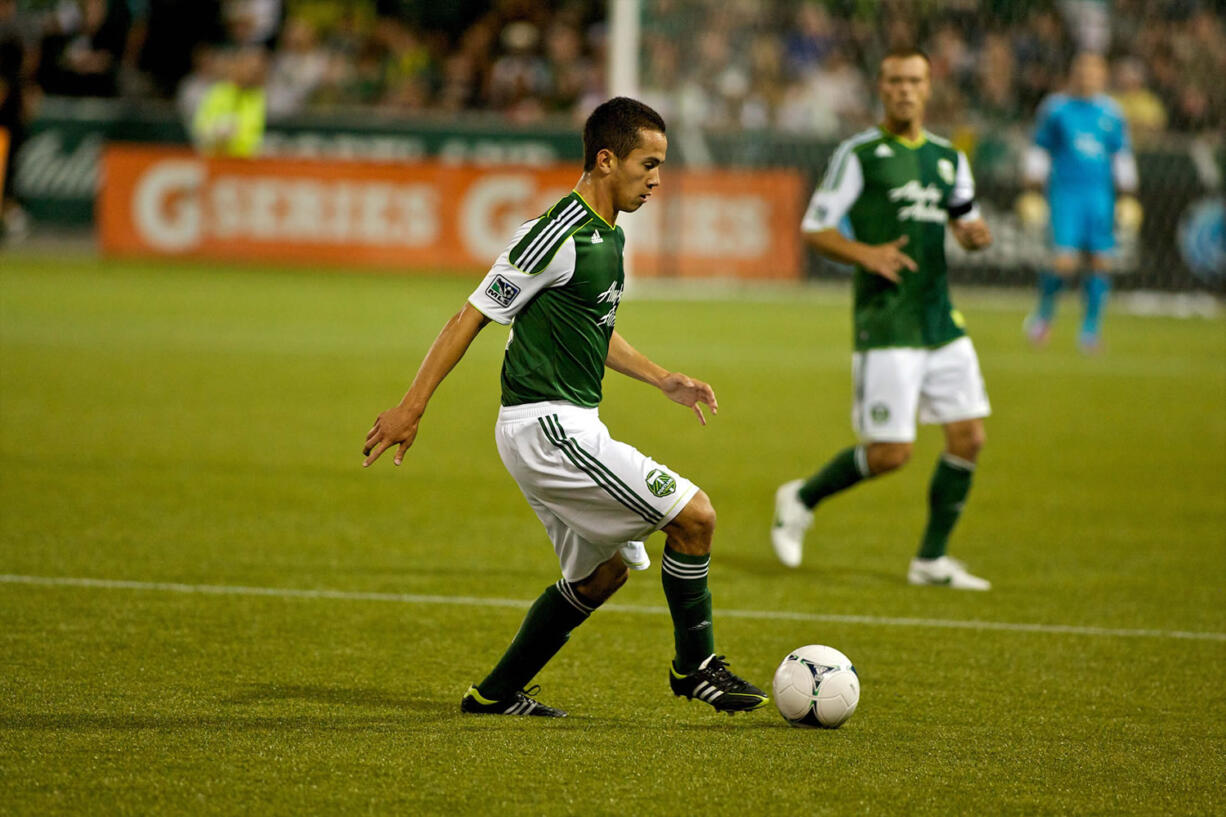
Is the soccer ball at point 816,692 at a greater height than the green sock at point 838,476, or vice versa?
the soccer ball at point 816,692

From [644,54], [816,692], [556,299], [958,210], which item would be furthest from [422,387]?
[644,54]

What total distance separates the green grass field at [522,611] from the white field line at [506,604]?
0.02 metres

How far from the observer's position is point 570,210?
4441 mm

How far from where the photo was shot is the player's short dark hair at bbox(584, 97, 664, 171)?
4.44m

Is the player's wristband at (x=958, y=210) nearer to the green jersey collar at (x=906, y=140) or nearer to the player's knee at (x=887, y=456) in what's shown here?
the green jersey collar at (x=906, y=140)

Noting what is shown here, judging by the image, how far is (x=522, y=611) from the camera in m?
6.02

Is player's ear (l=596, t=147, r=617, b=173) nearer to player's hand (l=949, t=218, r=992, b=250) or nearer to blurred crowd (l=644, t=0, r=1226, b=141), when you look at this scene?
player's hand (l=949, t=218, r=992, b=250)

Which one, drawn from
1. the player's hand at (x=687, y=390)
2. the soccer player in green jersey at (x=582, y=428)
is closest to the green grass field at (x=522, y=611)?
the soccer player in green jersey at (x=582, y=428)

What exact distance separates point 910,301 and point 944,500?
2.64 ft

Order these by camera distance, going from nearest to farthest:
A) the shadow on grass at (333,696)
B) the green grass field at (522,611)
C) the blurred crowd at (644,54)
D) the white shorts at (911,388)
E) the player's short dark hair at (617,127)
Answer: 1. the green grass field at (522,611)
2. the player's short dark hair at (617,127)
3. the shadow on grass at (333,696)
4. the white shorts at (911,388)
5. the blurred crowd at (644,54)

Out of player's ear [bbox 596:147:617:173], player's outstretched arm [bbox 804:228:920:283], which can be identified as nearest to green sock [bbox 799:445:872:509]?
player's outstretched arm [bbox 804:228:920:283]

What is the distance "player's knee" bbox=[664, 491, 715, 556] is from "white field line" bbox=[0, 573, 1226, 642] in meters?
1.61

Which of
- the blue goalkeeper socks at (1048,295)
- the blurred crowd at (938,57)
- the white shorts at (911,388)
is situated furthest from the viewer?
the blurred crowd at (938,57)

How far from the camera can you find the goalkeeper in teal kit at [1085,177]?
48.3ft
